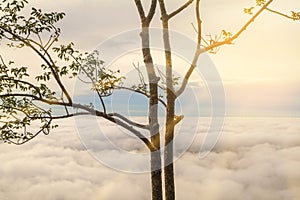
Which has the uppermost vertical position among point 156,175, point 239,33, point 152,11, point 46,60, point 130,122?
point 152,11

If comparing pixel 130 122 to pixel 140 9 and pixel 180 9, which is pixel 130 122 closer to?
pixel 140 9

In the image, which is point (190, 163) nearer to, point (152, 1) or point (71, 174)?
point (71, 174)

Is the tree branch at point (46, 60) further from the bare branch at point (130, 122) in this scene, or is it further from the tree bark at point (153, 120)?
the tree bark at point (153, 120)

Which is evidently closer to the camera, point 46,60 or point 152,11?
point 46,60

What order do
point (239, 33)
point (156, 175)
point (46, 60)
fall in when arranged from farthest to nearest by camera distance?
point (239, 33)
point (156, 175)
point (46, 60)

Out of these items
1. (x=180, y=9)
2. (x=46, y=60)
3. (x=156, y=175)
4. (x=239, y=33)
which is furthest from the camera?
(x=180, y=9)

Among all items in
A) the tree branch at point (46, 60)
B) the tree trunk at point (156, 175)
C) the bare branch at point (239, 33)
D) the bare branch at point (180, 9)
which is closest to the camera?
the tree branch at point (46, 60)

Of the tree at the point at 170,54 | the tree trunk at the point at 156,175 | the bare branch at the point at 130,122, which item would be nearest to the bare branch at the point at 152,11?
the tree at the point at 170,54

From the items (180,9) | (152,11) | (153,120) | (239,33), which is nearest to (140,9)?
(152,11)

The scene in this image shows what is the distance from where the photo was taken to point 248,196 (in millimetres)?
165750

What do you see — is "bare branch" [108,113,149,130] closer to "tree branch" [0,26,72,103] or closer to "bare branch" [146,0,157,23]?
"tree branch" [0,26,72,103]

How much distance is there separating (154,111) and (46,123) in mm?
2680

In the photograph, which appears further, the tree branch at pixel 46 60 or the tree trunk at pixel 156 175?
the tree trunk at pixel 156 175

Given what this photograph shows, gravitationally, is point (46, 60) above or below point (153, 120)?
above
